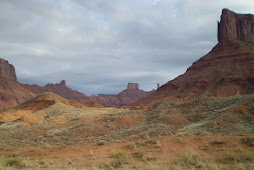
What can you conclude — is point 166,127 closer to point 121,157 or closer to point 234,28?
point 121,157

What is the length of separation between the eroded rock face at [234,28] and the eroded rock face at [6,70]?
124m

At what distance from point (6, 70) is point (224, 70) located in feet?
422

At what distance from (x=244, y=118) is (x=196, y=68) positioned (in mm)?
71165

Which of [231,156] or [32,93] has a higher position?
[32,93]

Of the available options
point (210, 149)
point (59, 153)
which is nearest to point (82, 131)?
point (59, 153)

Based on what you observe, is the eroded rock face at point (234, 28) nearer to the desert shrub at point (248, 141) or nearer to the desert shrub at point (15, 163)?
the desert shrub at point (248, 141)

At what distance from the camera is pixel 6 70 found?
451ft

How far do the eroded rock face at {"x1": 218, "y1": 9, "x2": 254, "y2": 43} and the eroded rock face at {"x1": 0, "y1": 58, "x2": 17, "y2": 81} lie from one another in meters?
124

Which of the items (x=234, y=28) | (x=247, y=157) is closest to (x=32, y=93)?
(x=234, y=28)

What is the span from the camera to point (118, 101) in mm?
172500

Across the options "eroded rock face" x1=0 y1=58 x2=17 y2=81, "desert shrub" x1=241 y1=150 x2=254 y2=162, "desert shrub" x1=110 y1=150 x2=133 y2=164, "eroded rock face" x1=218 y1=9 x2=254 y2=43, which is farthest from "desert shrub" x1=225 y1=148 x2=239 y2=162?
"eroded rock face" x1=0 y1=58 x2=17 y2=81

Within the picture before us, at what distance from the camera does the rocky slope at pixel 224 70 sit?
216 feet

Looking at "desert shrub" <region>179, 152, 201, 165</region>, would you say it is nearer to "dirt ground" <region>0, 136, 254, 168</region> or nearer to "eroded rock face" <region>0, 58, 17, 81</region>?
"dirt ground" <region>0, 136, 254, 168</region>

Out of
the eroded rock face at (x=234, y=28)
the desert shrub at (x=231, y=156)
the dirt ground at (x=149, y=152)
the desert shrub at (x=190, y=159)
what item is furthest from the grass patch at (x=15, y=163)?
the eroded rock face at (x=234, y=28)
